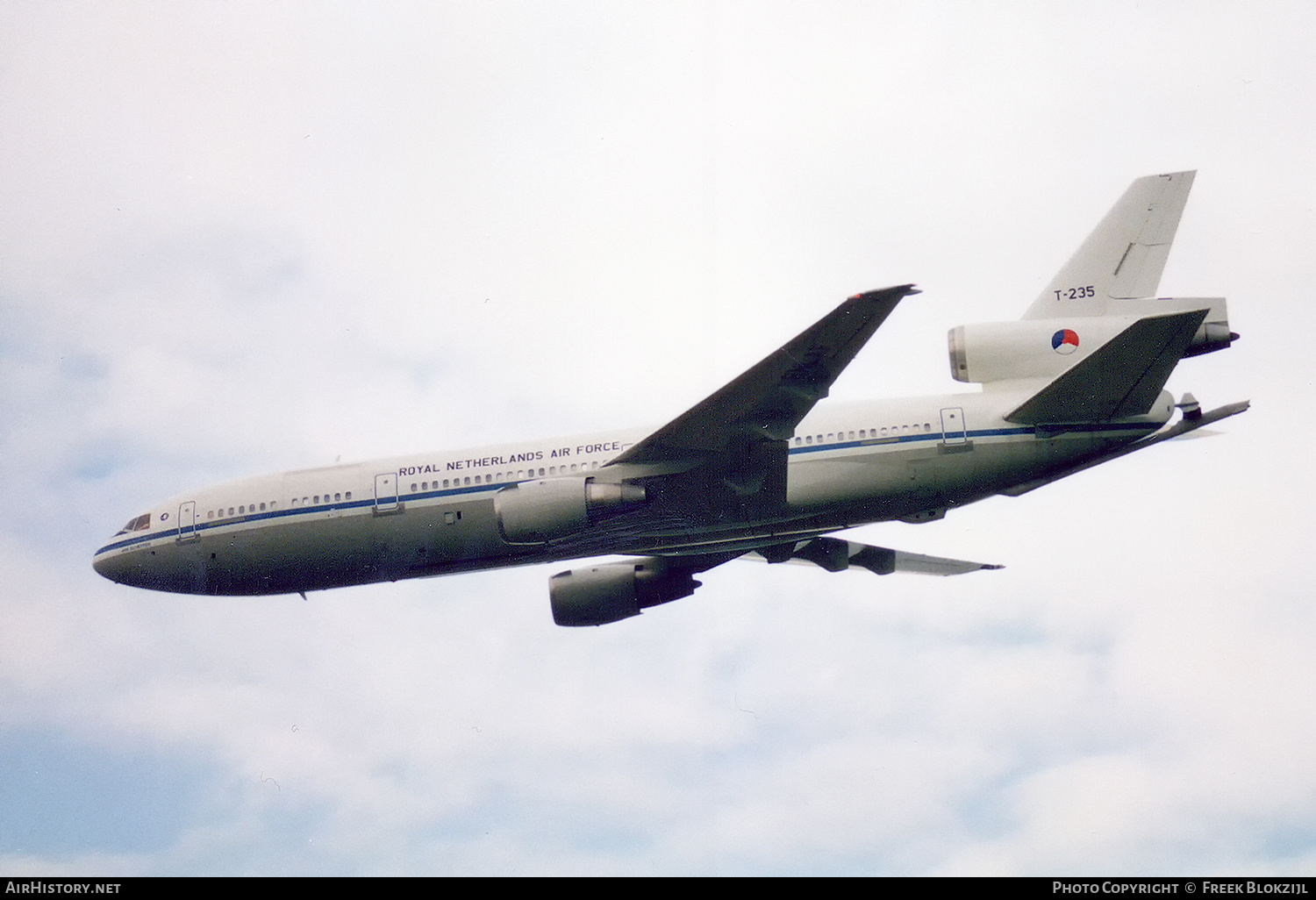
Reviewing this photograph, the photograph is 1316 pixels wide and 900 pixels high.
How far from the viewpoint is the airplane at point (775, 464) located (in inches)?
835

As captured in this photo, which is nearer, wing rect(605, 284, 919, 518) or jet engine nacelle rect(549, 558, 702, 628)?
wing rect(605, 284, 919, 518)

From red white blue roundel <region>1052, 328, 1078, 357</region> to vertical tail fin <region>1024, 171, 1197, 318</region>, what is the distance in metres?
0.89

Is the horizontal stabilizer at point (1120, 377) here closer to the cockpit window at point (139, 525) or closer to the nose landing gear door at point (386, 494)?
the nose landing gear door at point (386, 494)

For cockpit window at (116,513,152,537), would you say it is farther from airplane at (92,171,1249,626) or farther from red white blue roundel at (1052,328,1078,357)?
red white blue roundel at (1052,328,1078,357)

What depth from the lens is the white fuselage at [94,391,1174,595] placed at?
22062 millimetres

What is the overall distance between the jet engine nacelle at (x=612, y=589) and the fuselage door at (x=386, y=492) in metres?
4.55

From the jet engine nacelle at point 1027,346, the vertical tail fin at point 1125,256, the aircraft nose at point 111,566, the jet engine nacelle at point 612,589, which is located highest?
the vertical tail fin at point 1125,256

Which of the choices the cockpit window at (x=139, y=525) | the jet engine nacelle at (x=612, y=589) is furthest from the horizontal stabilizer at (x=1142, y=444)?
the cockpit window at (x=139, y=525)

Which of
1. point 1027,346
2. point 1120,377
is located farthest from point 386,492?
point 1120,377

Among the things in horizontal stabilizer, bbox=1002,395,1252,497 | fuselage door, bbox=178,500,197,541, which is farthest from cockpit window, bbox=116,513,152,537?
horizontal stabilizer, bbox=1002,395,1252,497

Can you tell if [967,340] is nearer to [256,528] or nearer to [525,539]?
[525,539]

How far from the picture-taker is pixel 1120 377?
68.1 feet

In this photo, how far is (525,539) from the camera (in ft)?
71.3
